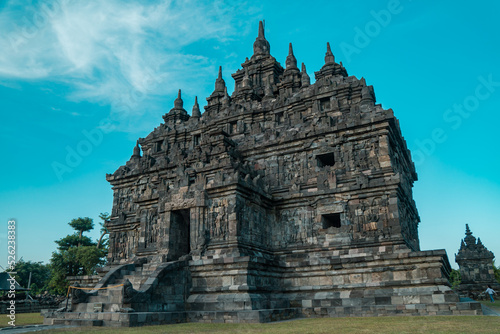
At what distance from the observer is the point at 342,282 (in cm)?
1742

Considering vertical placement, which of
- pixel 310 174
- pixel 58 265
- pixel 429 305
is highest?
pixel 310 174

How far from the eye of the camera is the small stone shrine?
3272 centimetres

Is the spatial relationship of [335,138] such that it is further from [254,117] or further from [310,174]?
[254,117]

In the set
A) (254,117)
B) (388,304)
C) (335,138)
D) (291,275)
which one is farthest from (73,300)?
(254,117)

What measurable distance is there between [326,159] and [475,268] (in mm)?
20897

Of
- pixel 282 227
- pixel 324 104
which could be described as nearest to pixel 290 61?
pixel 324 104

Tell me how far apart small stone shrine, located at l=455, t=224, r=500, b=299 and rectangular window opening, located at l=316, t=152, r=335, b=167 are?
18.7m

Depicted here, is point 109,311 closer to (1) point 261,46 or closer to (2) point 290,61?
(2) point 290,61

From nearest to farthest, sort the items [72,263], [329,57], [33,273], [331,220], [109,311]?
[109,311] → [331,220] → [329,57] → [72,263] → [33,273]

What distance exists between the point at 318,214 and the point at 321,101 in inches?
318

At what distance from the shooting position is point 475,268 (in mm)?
33625

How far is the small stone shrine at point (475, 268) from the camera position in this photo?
3272 cm

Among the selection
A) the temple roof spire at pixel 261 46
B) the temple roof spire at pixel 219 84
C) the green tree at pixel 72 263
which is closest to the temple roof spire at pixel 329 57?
the temple roof spire at pixel 261 46

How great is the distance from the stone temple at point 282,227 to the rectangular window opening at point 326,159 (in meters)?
0.07
